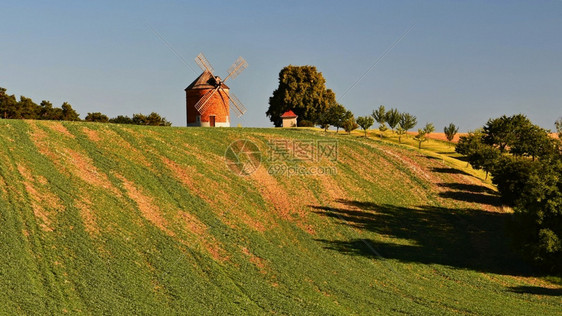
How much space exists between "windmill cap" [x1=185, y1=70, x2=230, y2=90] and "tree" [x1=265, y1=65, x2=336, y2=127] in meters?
42.1

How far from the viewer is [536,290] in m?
43.5

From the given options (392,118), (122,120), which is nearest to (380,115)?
(392,118)

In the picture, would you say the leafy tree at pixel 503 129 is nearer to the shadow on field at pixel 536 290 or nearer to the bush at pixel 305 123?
the bush at pixel 305 123

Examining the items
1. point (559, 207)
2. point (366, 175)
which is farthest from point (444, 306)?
point (366, 175)

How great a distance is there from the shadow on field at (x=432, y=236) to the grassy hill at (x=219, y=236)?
0.80 ft

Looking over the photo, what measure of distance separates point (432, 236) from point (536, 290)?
43.5 ft

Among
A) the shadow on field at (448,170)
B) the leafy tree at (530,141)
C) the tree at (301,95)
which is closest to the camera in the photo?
the shadow on field at (448,170)

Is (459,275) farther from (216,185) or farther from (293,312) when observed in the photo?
(216,185)

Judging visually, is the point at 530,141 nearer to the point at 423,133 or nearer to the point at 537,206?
the point at 423,133

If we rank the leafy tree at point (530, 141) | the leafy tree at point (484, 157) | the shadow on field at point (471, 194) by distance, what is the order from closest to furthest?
1. the shadow on field at point (471, 194)
2. the leafy tree at point (484, 157)
3. the leafy tree at point (530, 141)

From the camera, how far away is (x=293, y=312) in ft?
106

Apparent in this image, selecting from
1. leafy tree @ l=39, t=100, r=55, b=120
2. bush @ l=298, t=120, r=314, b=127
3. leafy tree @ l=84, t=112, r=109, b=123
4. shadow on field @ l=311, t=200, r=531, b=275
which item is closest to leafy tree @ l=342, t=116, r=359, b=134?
bush @ l=298, t=120, r=314, b=127

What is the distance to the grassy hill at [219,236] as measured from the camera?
1278 inches

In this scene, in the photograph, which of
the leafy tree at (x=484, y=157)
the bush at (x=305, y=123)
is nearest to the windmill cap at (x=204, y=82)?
the bush at (x=305, y=123)
